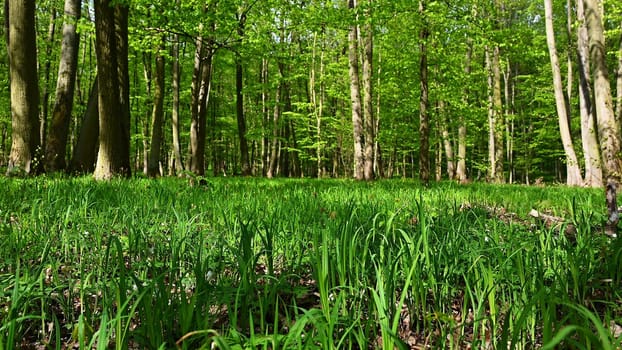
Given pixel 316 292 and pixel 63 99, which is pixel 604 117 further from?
pixel 63 99

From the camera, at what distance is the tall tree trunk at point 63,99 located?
9.66 m

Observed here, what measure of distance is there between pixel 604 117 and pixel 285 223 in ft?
15.7

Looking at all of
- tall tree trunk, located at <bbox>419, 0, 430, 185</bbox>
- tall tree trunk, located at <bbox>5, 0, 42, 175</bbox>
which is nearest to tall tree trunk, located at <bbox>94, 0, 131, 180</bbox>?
tall tree trunk, located at <bbox>5, 0, 42, 175</bbox>

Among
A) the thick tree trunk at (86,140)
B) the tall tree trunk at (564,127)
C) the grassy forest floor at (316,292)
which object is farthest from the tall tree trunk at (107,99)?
the tall tree trunk at (564,127)

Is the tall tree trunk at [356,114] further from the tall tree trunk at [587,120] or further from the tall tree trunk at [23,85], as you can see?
the tall tree trunk at [23,85]

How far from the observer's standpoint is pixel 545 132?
25016 millimetres

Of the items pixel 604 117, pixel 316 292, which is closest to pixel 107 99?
pixel 316 292

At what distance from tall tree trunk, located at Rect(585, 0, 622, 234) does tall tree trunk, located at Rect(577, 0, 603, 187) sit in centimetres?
742

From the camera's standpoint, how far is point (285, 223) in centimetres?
296

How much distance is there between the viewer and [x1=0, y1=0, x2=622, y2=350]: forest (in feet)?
4.33

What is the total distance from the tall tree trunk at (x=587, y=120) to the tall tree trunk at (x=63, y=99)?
15079 mm

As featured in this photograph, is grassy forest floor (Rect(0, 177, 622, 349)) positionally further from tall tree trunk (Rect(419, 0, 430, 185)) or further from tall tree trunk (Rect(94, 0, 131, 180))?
tall tree trunk (Rect(419, 0, 430, 185))

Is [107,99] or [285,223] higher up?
[107,99]

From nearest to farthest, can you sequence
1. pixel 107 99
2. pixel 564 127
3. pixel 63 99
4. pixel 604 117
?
pixel 604 117 < pixel 107 99 < pixel 63 99 < pixel 564 127
